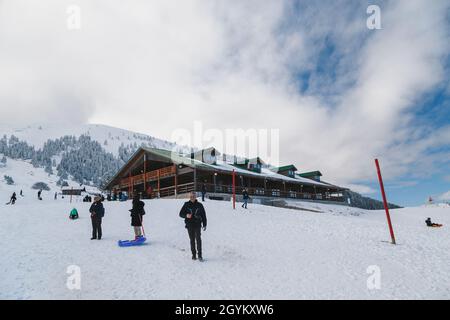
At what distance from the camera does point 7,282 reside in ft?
17.4

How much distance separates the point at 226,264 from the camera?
7.10 m

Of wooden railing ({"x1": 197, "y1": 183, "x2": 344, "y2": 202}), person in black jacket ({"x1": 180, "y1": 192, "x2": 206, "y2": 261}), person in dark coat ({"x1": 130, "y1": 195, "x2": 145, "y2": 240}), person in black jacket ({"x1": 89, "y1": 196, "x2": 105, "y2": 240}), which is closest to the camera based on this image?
person in black jacket ({"x1": 180, "y1": 192, "x2": 206, "y2": 261})

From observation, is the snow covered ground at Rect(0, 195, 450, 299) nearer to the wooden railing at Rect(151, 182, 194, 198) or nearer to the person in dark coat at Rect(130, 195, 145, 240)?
the person in dark coat at Rect(130, 195, 145, 240)

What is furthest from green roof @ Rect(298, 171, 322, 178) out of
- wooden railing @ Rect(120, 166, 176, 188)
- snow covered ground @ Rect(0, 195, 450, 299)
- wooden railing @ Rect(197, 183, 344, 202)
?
snow covered ground @ Rect(0, 195, 450, 299)

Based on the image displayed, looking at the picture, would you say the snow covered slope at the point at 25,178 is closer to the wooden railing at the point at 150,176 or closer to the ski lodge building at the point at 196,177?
the wooden railing at the point at 150,176

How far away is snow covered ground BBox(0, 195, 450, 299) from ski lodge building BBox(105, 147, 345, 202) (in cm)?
1554

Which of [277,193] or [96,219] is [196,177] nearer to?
[277,193]

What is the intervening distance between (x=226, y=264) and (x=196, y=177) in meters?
23.9

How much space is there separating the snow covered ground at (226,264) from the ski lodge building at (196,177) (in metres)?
15.5

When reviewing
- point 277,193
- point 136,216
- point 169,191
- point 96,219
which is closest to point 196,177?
point 169,191

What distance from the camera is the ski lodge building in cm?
2911
